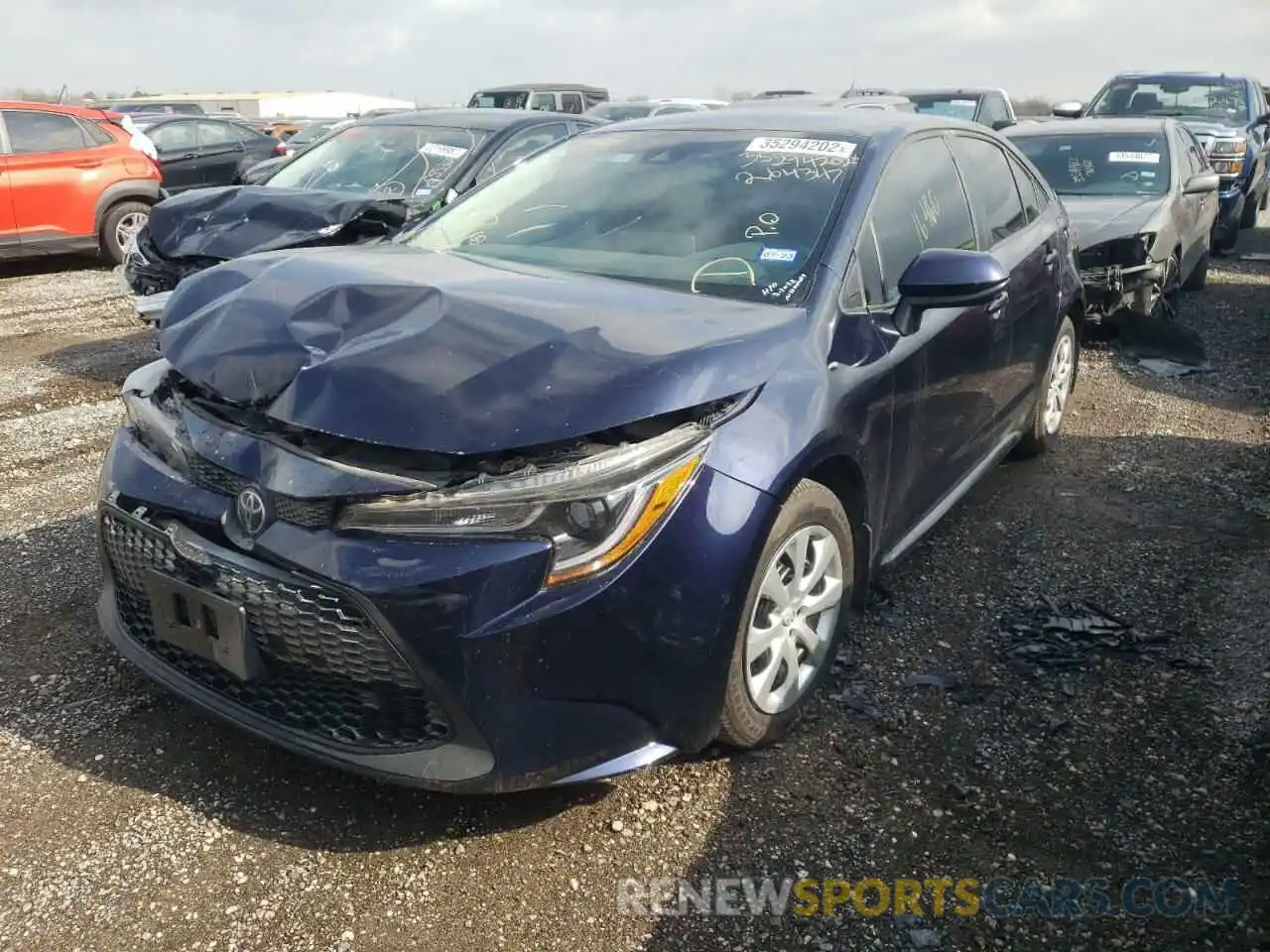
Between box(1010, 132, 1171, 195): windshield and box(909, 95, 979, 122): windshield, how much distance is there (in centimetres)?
591

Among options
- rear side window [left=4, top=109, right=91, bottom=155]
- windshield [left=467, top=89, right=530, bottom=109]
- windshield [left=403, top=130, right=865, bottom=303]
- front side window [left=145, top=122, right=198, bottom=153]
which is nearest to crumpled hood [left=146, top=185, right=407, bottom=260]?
windshield [left=403, top=130, right=865, bottom=303]

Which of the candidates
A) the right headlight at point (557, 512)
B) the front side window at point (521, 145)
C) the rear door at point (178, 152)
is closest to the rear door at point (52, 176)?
the rear door at point (178, 152)

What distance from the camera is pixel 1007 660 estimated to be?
3.39 m

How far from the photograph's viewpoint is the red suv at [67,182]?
32.1ft

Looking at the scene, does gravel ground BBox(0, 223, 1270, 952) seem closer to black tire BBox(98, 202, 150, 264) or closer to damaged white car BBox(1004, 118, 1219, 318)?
damaged white car BBox(1004, 118, 1219, 318)

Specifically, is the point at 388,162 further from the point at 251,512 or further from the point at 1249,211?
the point at 1249,211

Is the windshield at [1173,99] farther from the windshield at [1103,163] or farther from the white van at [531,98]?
the white van at [531,98]

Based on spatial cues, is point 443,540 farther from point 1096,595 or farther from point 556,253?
point 1096,595

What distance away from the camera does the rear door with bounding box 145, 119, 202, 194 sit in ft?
50.0

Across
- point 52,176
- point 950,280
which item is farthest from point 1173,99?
point 52,176

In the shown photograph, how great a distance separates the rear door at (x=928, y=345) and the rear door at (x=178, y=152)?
14.0 metres

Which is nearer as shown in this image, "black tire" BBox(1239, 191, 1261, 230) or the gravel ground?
the gravel ground

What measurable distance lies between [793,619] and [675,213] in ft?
4.48

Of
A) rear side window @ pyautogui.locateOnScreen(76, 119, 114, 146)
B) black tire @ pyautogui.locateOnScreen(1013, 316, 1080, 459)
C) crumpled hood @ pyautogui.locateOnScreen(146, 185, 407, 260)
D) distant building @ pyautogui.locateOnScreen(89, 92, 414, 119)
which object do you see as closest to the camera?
black tire @ pyautogui.locateOnScreen(1013, 316, 1080, 459)
